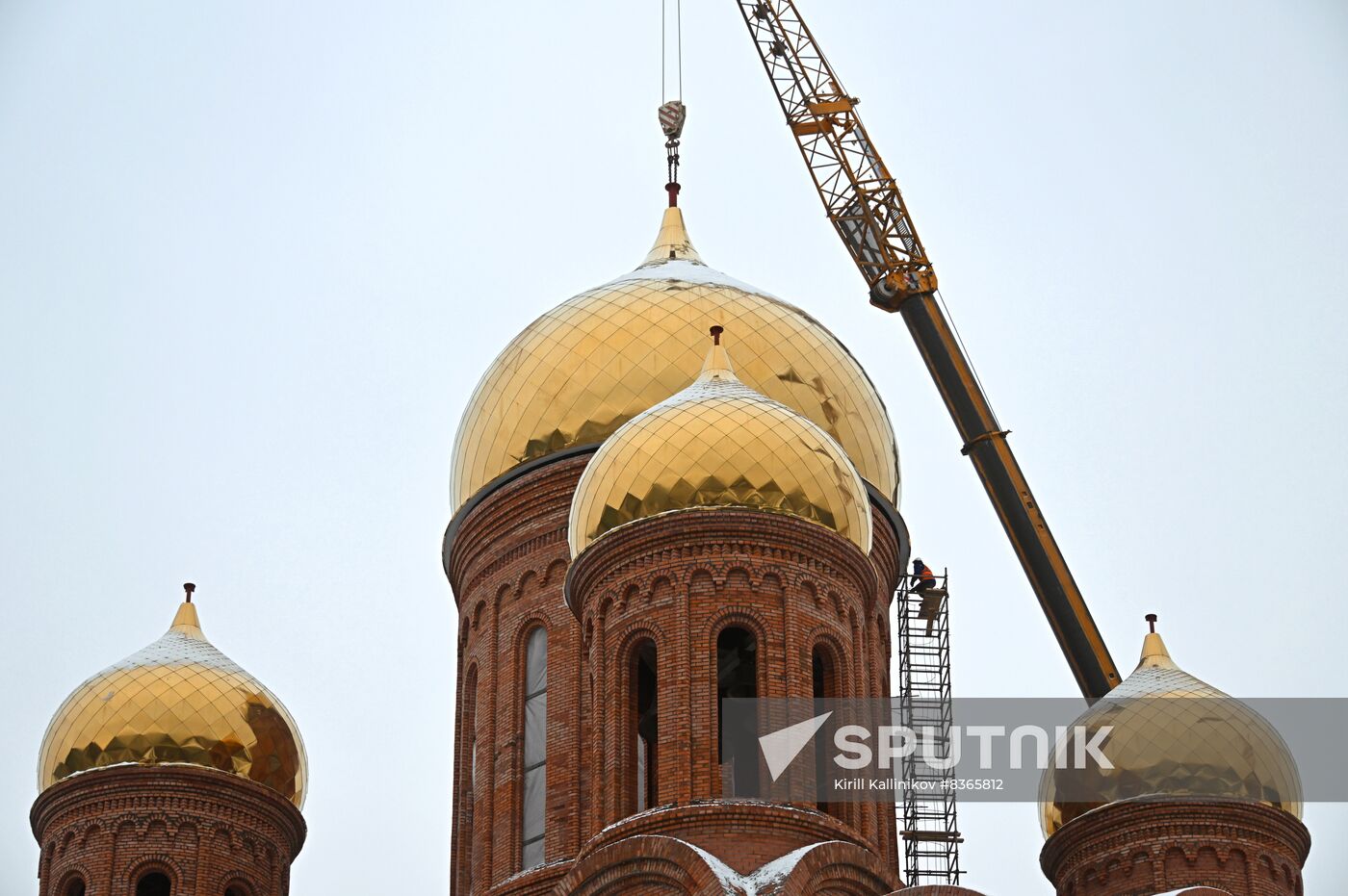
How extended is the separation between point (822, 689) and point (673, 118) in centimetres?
1275

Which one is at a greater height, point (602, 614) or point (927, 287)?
point (927, 287)

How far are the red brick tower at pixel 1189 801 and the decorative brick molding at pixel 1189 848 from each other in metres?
0.01

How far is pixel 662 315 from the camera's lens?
1324 inches

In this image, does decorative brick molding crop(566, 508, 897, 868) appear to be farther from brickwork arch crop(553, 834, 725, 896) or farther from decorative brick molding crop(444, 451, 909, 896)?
brickwork arch crop(553, 834, 725, 896)

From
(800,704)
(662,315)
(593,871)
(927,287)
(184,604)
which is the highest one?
(927,287)

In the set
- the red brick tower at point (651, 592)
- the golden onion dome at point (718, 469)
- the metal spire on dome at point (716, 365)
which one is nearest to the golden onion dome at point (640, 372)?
the red brick tower at point (651, 592)

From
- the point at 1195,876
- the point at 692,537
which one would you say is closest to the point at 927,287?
the point at 1195,876

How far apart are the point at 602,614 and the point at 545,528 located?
5.34m

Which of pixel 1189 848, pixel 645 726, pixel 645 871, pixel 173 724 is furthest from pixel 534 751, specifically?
pixel 1189 848

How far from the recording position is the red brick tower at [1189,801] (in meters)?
32.2

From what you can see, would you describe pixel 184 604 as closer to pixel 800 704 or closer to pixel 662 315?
pixel 662 315

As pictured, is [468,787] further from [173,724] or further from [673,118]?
[673,118]

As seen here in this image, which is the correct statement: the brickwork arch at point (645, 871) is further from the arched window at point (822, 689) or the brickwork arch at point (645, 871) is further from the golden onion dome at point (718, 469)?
the golden onion dome at point (718, 469)

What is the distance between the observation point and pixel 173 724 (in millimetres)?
32062
